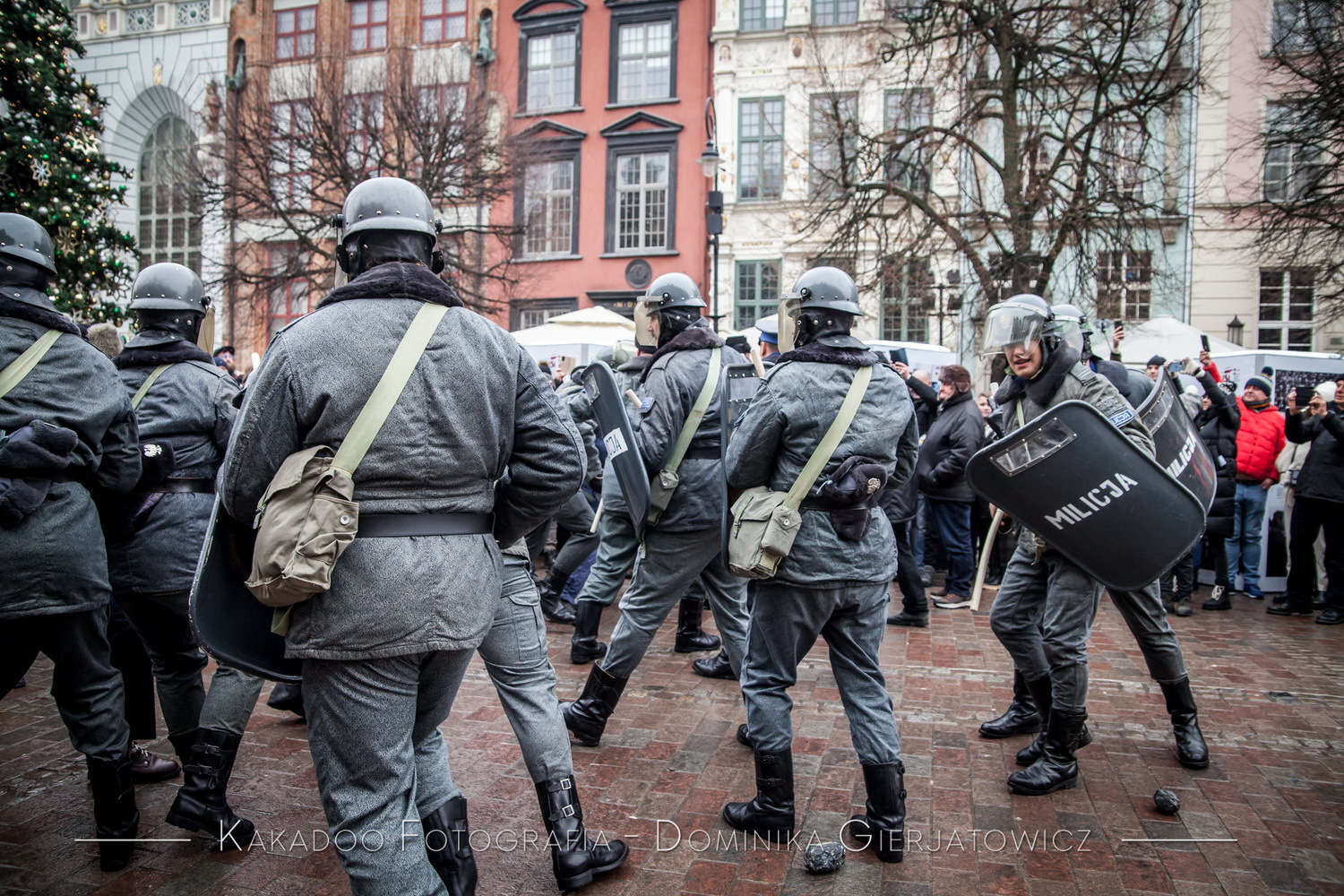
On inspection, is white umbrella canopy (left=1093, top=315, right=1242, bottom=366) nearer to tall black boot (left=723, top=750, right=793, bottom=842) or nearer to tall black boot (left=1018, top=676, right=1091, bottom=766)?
tall black boot (left=1018, top=676, right=1091, bottom=766)

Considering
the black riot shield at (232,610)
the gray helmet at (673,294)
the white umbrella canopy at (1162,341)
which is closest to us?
the black riot shield at (232,610)

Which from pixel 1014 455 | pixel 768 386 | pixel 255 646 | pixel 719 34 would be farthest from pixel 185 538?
pixel 719 34

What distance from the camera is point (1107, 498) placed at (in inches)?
148

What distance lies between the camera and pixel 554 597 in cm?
739

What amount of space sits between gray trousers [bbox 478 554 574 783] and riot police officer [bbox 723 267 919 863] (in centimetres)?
79

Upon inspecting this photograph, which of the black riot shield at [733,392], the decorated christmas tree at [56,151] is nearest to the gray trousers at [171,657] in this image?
the black riot shield at [733,392]

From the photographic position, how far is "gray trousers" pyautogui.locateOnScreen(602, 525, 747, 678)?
4473mm

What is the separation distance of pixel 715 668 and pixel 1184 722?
2.45 meters

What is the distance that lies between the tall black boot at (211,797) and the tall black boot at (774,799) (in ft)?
6.09

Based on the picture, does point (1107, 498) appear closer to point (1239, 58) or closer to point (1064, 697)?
point (1064, 697)

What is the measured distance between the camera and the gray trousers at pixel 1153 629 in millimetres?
4273

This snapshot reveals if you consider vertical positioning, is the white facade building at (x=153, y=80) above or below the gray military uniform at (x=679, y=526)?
above

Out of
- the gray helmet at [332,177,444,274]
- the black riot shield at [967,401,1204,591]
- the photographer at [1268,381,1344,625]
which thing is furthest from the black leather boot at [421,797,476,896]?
the photographer at [1268,381,1344,625]

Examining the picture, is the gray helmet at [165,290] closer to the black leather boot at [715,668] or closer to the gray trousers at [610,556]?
the gray trousers at [610,556]
